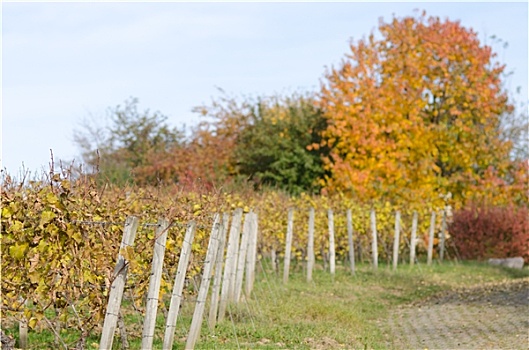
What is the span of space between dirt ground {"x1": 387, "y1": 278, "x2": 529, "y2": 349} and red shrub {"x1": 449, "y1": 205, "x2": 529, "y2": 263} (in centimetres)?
783

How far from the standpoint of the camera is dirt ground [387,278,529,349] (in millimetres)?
12297

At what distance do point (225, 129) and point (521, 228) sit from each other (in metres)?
13.5

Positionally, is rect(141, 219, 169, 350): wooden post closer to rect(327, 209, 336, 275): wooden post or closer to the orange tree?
rect(327, 209, 336, 275): wooden post

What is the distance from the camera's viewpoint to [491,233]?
27.1 metres

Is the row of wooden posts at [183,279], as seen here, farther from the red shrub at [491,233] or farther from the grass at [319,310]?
the red shrub at [491,233]

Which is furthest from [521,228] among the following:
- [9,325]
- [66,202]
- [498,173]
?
[66,202]

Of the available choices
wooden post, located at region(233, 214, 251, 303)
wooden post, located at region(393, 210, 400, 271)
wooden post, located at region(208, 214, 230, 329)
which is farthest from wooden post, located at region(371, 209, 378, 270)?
wooden post, located at region(208, 214, 230, 329)

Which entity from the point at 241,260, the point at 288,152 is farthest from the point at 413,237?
the point at 241,260

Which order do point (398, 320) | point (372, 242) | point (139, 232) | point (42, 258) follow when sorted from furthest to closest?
1. point (372, 242)
2. point (398, 320)
3. point (139, 232)
4. point (42, 258)

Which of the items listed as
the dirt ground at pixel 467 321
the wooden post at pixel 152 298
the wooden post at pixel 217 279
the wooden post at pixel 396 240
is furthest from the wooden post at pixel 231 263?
the wooden post at pixel 396 240

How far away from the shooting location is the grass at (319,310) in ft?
37.6

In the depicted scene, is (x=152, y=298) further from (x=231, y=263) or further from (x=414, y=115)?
(x=414, y=115)

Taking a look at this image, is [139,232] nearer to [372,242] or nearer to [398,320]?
[398,320]

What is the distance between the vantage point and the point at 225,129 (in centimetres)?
3653
